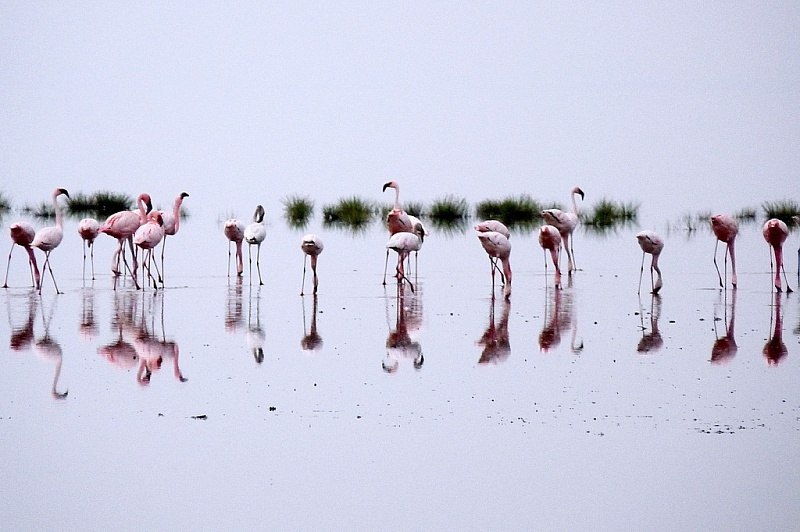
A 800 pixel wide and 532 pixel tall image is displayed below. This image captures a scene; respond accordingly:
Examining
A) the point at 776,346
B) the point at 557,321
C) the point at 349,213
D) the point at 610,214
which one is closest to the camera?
the point at 776,346

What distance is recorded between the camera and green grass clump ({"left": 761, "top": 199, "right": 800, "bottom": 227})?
103 feet

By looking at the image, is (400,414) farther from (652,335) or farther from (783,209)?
(783,209)

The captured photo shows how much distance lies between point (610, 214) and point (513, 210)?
2831 millimetres

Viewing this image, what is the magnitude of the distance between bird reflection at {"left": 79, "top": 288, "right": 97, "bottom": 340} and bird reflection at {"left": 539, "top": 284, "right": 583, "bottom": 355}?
4074mm

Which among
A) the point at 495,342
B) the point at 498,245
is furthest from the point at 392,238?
the point at 495,342

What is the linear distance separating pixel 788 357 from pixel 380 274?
9112 mm

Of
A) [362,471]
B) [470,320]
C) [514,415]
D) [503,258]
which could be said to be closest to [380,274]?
[503,258]

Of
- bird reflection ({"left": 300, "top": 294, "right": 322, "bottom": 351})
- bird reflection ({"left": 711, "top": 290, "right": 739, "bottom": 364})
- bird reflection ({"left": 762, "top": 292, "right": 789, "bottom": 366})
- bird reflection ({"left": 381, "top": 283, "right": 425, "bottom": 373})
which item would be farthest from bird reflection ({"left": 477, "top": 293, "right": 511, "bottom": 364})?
bird reflection ({"left": 762, "top": 292, "right": 789, "bottom": 366})

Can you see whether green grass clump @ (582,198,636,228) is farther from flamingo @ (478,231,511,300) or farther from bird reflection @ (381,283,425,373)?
bird reflection @ (381,283,425,373)

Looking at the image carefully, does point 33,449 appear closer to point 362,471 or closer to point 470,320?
point 362,471

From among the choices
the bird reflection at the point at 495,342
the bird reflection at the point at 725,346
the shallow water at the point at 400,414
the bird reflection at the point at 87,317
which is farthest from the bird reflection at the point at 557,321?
the bird reflection at the point at 87,317

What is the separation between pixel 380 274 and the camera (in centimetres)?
1791

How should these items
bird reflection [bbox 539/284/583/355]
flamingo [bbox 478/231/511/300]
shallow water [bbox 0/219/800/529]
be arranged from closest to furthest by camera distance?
shallow water [bbox 0/219/800/529], bird reflection [bbox 539/284/583/355], flamingo [bbox 478/231/511/300]

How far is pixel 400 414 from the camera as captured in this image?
7555 mm
